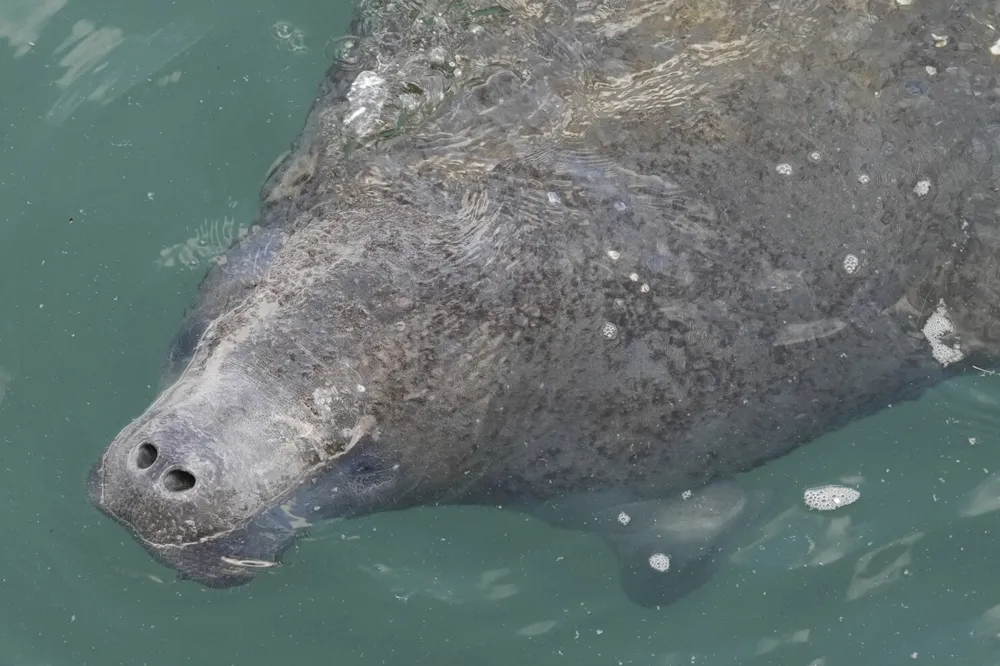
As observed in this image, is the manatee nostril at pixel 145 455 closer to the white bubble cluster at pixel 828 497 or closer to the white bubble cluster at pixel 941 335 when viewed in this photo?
the white bubble cluster at pixel 941 335

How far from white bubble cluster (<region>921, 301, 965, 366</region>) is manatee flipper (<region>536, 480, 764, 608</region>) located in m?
1.27

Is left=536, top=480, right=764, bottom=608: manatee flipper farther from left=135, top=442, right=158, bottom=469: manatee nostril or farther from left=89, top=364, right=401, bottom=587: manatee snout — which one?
left=135, top=442, right=158, bottom=469: manatee nostril

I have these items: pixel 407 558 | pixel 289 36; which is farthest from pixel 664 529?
pixel 289 36

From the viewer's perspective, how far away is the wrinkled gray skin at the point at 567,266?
4.48m

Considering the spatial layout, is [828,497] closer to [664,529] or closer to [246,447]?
[664,529]

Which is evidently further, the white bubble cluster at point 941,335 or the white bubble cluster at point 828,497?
the white bubble cluster at point 828,497

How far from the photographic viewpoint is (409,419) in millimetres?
4660

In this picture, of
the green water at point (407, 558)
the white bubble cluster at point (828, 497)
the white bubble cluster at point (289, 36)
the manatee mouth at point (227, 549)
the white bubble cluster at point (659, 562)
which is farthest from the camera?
the white bubble cluster at point (289, 36)

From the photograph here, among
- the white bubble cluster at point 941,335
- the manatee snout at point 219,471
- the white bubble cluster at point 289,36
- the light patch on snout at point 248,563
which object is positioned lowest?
the white bubble cluster at point 941,335

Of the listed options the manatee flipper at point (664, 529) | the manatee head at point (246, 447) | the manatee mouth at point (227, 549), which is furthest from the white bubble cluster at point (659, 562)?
the manatee mouth at point (227, 549)

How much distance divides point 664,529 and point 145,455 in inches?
116

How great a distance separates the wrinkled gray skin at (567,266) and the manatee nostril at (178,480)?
11mm

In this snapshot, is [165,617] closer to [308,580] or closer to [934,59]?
[308,580]

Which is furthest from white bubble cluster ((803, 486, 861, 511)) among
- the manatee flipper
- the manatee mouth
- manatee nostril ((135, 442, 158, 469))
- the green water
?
manatee nostril ((135, 442, 158, 469))
